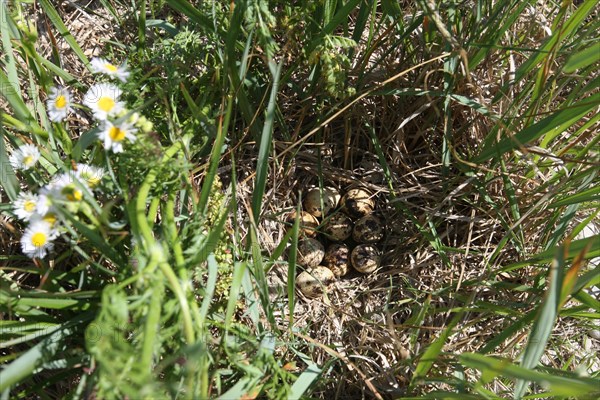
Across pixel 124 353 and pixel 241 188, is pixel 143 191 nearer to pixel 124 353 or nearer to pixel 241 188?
pixel 124 353

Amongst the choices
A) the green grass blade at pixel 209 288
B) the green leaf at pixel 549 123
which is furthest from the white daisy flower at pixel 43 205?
the green leaf at pixel 549 123

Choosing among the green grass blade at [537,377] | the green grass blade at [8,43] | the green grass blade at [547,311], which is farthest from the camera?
the green grass blade at [8,43]

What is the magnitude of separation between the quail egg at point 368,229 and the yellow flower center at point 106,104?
0.97 metres

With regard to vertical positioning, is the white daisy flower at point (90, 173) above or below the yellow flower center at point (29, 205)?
above

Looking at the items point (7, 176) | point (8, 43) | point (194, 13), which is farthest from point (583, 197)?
point (8, 43)

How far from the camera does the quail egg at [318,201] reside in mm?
1916

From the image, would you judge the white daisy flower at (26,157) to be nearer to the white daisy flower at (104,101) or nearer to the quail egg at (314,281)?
the white daisy flower at (104,101)

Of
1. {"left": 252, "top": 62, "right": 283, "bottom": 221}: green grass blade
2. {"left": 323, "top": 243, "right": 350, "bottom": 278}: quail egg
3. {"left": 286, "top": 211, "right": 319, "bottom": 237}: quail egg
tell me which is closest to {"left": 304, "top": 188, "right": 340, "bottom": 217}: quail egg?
{"left": 286, "top": 211, "right": 319, "bottom": 237}: quail egg

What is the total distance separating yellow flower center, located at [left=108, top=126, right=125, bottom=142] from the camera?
1.22 metres

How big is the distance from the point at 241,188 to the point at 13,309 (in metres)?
0.78

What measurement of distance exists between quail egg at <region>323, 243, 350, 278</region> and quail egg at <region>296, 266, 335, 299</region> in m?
0.04

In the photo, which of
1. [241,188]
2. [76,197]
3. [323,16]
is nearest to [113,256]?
[76,197]

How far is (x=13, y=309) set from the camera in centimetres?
129

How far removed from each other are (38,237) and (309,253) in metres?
0.90
